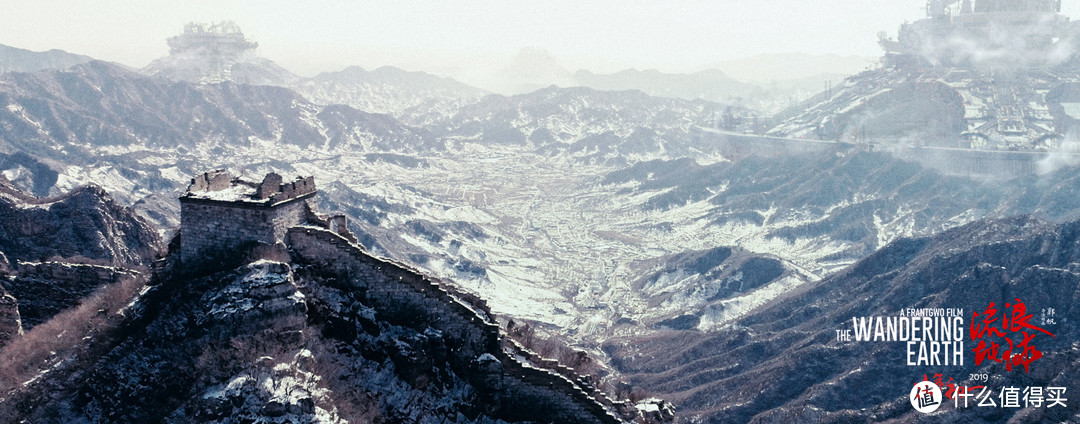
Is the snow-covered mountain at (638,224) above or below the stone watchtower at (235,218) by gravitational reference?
below

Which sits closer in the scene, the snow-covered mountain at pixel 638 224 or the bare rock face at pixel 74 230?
the bare rock face at pixel 74 230

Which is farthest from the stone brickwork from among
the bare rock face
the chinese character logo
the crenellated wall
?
the chinese character logo

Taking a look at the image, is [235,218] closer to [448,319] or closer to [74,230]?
[448,319]

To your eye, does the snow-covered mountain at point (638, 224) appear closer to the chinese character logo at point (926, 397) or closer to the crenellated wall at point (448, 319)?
the chinese character logo at point (926, 397)

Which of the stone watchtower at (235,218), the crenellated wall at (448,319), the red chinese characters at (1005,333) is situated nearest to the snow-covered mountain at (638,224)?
the red chinese characters at (1005,333)

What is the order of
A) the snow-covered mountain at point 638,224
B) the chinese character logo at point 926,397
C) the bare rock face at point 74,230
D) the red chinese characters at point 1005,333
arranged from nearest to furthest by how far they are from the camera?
the bare rock face at point 74,230, the chinese character logo at point 926,397, the red chinese characters at point 1005,333, the snow-covered mountain at point 638,224

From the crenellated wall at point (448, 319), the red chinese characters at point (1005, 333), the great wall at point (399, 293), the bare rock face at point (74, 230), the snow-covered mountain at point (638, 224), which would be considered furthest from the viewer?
the snow-covered mountain at point (638, 224)

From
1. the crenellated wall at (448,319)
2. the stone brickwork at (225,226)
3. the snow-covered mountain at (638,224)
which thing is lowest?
the snow-covered mountain at (638,224)
